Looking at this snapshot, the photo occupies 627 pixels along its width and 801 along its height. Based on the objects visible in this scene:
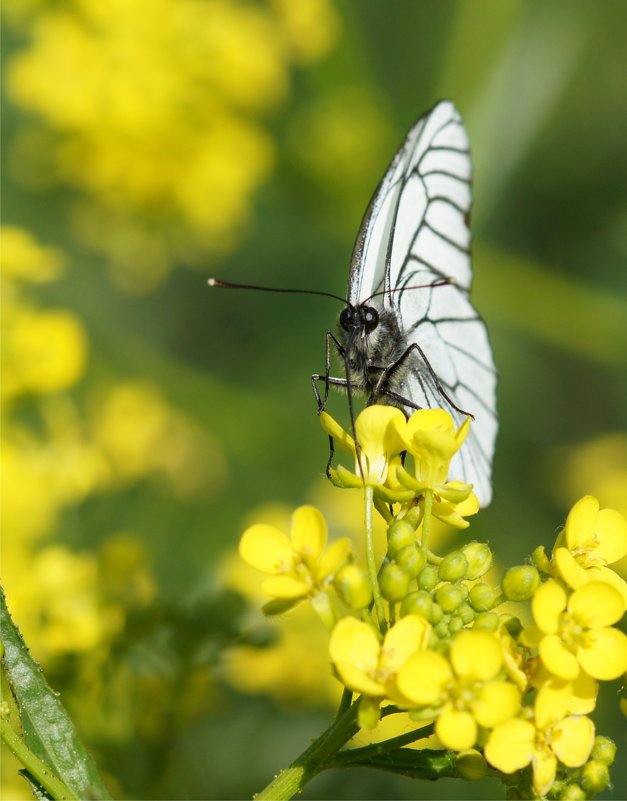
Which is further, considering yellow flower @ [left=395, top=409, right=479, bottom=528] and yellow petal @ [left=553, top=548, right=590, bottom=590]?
yellow flower @ [left=395, top=409, right=479, bottom=528]

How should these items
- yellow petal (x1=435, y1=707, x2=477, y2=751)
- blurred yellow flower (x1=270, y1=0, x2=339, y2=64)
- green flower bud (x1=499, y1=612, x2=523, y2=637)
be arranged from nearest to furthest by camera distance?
1. yellow petal (x1=435, y1=707, x2=477, y2=751)
2. green flower bud (x1=499, y1=612, x2=523, y2=637)
3. blurred yellow flower (x1=270, y1=0, x2=339, y2=64)

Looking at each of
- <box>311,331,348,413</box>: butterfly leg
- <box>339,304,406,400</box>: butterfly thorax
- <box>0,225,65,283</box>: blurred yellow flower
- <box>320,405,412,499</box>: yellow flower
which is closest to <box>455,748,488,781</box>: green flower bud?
<box>320,405,412,499</box>: yellow flower

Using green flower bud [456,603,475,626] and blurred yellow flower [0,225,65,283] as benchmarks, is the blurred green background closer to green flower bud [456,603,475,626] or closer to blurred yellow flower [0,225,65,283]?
blurred yellow flower [0,225,65,283]

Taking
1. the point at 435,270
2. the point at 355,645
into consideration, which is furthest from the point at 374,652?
the point at 435,270

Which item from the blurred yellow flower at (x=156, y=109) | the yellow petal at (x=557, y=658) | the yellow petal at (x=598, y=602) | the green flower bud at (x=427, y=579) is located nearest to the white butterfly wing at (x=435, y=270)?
the green flower bud at (x=427, y=579)

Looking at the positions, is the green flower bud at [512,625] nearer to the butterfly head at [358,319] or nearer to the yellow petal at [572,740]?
the yellow petal at [572,740]

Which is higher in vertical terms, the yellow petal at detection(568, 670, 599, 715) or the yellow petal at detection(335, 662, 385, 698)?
the yellow petal at detection(335, 662, 385, 698)

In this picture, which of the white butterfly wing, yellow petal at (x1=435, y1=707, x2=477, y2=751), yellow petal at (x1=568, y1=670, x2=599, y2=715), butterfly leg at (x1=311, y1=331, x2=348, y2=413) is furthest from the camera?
the white butterfly wing
